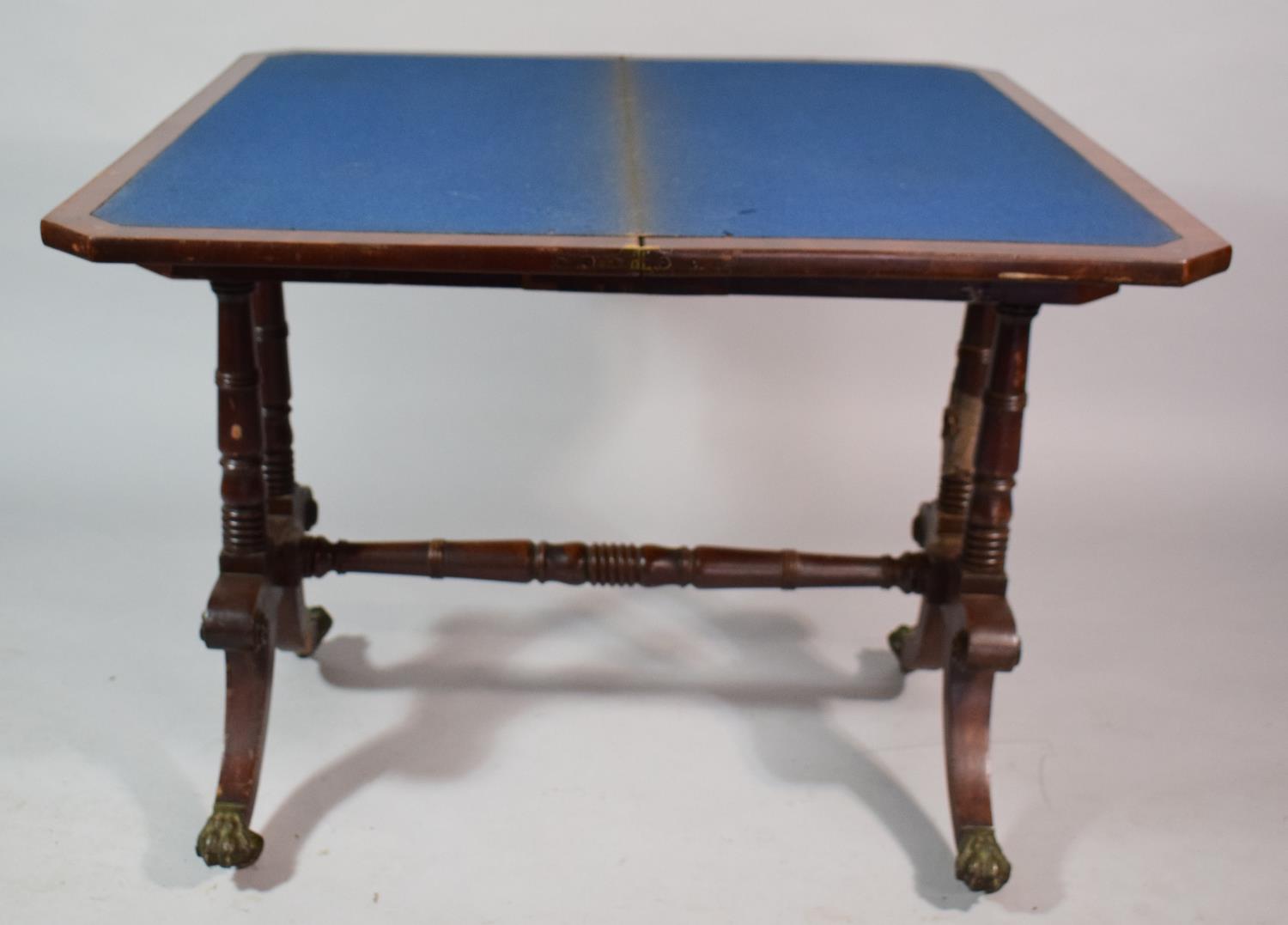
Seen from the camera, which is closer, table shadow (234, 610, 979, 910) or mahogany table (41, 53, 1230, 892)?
mahogany table (41, 53, 1230, 892)

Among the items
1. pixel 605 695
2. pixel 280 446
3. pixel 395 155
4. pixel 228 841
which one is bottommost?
pixel 605 695

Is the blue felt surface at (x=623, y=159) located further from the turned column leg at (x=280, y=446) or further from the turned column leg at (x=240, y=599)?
the turned column leg at (x=280, y=446)

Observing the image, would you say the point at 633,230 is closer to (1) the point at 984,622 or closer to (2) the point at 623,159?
(2) the point at 623,159

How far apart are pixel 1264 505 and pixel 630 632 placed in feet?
4.99

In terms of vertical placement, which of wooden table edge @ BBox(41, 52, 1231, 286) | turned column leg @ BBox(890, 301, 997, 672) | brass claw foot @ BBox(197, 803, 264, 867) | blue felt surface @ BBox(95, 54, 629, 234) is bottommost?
brass claw foot @ BBox(197, 803, 264, 867)

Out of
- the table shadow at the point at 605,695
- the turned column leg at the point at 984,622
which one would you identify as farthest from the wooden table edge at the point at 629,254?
the table shadow at the point at 605,695

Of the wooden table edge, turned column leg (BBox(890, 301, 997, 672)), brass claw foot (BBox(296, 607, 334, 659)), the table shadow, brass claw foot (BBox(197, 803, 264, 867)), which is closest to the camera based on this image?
the wooden table edge

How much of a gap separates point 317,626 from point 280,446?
35cm

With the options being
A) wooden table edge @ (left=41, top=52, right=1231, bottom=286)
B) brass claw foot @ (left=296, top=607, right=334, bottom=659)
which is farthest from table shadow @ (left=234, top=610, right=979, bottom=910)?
wooden table edge @ (left=41, top=52, right=1231, bottom=286)

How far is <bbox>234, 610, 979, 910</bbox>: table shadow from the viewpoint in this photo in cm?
276

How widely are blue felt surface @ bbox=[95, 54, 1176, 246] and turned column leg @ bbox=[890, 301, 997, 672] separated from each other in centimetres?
41

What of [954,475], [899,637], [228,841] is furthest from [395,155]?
[899,637]

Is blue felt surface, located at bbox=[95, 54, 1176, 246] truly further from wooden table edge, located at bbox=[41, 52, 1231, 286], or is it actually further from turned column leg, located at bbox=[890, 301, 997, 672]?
turned column leg, located at bbox=[890, 301, 997, 672]

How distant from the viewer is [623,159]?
8.34ft
